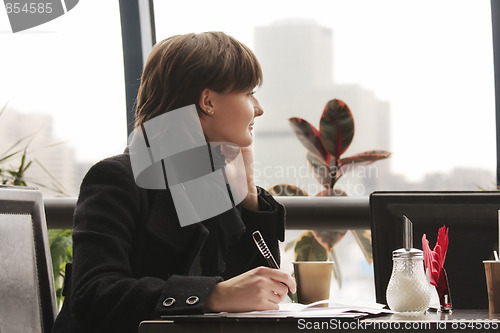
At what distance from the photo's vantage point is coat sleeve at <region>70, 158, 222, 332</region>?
1088 millimetres

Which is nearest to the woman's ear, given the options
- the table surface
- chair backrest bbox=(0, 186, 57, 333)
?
chair backrest bbox=(0, 186, 57, 333)

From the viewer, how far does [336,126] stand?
2.83 m

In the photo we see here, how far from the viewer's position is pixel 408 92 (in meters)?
3.08

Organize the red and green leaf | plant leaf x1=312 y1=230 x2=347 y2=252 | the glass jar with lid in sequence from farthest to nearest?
the red and green leaf < plant leaf x1=312 y1=230 x2=347 y2=252 < the glass jar with lid

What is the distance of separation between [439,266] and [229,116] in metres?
0.62

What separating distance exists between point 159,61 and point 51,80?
1816 millimetres

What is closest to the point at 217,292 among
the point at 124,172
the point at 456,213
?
the point at 124,172

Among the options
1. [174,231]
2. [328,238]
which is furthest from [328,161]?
[174,231]

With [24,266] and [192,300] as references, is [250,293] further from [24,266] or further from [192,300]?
[24,266]

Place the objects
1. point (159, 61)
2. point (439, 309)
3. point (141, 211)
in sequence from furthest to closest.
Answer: point (159, 61) < point (141, 211) < point (439, 309)

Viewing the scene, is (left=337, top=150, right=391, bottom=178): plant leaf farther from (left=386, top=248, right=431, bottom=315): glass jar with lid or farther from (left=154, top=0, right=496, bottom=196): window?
(left=386, top=248, right=431, bottom=315): glass jar with lid

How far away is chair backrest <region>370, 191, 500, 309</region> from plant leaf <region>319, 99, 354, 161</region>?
1.42 metres

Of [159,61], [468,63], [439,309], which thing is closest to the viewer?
[439,309]

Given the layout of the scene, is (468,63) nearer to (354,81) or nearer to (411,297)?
(354,81)
